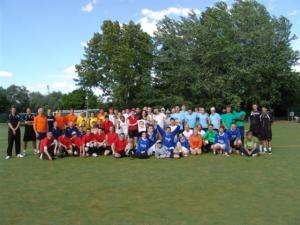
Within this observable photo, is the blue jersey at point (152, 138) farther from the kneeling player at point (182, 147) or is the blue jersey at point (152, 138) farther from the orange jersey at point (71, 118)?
the orange jersey at point (71, 118)

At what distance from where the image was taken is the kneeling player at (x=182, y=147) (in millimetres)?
12827

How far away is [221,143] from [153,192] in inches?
258

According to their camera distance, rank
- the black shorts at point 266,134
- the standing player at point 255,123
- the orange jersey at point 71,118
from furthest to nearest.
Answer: the orange jersey at point 71,118 < the standing player at point 255,123 < the black shorts at point 266,134

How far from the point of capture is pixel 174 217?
5.70 metres

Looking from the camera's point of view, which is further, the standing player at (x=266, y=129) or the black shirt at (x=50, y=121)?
the black shirt at (x=50, y=121)

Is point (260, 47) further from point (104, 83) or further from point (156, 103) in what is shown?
point (104, 83)

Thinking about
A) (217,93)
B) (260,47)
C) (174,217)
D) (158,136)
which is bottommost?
(174,217)

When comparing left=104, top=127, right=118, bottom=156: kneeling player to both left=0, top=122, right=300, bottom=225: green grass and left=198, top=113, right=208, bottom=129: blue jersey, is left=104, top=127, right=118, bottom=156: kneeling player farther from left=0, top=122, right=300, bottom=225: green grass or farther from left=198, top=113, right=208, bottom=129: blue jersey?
left=198, top=113, right=208, bottom=129: blue jersey

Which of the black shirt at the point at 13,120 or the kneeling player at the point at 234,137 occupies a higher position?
the black shirt at the point at 13,120

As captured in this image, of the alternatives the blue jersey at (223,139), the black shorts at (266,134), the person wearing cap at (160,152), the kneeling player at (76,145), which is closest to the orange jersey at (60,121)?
the kneeling player at (76,145)

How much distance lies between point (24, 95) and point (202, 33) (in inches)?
2780

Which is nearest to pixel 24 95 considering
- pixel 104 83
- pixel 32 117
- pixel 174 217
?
pixel 104 83

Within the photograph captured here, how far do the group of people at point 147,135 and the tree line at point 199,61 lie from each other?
2900cm

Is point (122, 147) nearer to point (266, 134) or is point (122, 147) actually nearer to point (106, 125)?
point (106, 125)
